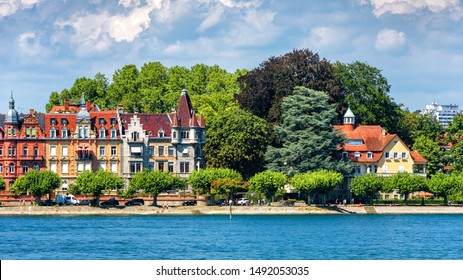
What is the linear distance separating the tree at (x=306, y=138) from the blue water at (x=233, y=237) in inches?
336

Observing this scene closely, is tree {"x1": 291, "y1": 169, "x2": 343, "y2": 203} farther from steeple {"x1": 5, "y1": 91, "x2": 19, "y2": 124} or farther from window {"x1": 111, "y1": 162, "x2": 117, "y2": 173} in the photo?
steeple {"x1": 5, "y1": 91, "x2": 19, "y2": 124}

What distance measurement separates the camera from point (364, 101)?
129875 millimetres

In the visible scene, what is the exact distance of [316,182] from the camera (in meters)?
108

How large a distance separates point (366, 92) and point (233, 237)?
1926 inches

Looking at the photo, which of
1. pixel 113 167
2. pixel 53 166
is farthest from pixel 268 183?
pixel 53 166

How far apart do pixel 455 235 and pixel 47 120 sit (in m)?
48.2

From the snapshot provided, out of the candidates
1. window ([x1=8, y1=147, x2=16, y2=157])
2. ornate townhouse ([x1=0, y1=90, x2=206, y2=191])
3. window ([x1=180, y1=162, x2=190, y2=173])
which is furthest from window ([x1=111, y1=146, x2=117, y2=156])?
window ([x1=8, y1=147, x2=16, y2=157])

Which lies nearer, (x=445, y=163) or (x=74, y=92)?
(x=445, y=163)

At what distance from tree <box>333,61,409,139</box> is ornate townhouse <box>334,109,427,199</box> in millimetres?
4311

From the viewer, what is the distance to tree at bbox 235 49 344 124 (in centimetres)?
12231

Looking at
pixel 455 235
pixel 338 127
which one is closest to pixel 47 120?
pixel 338 127

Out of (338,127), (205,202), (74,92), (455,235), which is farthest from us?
(74,92)

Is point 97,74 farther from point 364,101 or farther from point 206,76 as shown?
point 364,101

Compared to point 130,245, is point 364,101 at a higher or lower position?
higher
